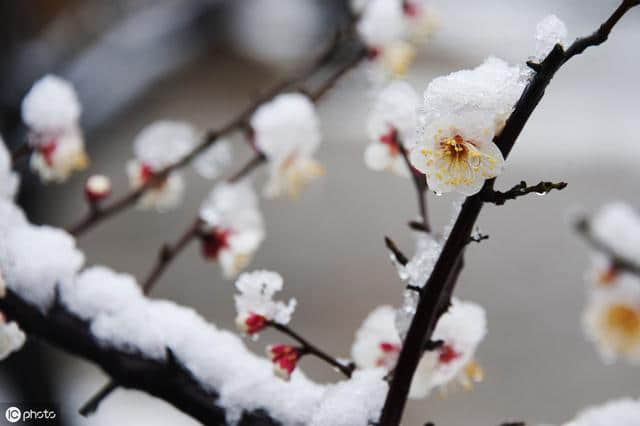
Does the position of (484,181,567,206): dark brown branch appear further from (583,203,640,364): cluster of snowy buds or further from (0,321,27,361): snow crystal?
(583,203,640,364): cluster of snowy buds

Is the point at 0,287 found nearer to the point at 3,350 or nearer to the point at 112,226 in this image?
the point at 3,350

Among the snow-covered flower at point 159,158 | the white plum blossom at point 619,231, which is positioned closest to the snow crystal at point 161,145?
the snow-covered flower at point 159,158

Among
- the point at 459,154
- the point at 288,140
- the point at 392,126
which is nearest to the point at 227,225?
the point at 288,140

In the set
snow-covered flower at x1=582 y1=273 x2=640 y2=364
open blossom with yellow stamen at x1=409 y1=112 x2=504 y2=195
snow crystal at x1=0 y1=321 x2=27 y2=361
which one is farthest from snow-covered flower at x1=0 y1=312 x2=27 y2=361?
snow-covered flower at x1=582 y1=273 x2=640 y2=364

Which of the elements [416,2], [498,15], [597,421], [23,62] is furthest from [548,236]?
[498,15]

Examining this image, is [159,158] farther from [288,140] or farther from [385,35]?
[385,35]
